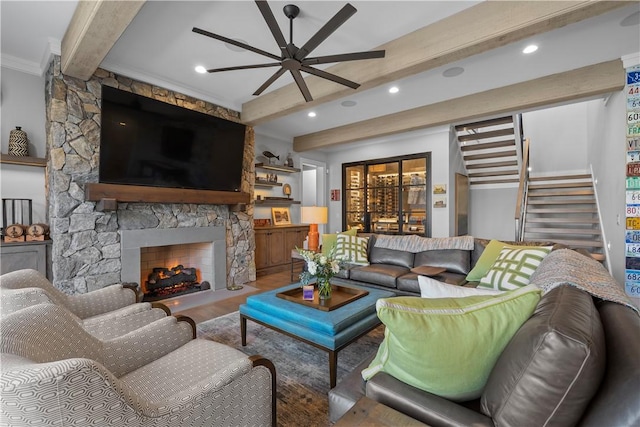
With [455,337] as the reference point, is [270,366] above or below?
below

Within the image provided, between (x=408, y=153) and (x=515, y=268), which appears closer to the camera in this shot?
(x=515, y=268)

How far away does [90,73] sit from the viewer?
293cm

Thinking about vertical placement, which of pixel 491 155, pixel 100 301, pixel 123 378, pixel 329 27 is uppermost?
pixel 329 27

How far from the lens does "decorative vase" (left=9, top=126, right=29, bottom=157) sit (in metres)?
2.96

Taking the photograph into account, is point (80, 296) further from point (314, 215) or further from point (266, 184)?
point (266, 184)

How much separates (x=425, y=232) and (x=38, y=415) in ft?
19.1

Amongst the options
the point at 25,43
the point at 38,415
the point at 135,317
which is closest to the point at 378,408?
the point at 38,415

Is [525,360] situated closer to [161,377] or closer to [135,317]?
Result: [161,377]

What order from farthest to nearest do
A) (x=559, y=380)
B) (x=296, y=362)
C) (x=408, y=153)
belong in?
(x=408, y=153) → (x=296, y=362) → (x=559, y=380)

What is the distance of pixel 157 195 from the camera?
11.5ft

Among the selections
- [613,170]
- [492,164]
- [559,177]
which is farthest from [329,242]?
[559,177]

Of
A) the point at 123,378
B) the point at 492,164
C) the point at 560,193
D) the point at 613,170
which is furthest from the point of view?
the point at 492,164

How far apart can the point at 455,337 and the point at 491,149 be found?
247 inches

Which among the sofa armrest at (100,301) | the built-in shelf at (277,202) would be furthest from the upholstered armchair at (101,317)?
the built-in shelf at (277,202)
